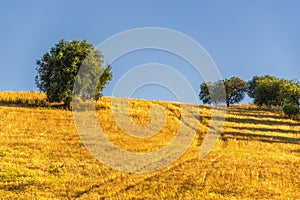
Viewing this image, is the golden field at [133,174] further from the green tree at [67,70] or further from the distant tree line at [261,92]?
the distant tree line at [261,92]

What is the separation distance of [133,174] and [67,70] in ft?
100

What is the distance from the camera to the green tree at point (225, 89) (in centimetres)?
11000

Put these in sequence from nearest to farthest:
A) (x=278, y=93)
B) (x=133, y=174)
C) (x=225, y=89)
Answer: (x=133, y=174), (x=278, y=93), (x=225, y=89)

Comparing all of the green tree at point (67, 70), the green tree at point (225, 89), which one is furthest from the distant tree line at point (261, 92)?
the green tree at point (67, 70)

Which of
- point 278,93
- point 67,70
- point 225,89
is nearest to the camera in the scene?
point 67,70

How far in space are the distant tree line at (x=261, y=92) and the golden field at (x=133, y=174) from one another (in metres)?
38.8

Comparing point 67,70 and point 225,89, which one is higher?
point 225,89

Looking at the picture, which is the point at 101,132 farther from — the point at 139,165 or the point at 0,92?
the point at 0,92

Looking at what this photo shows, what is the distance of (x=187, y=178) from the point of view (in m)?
26.3

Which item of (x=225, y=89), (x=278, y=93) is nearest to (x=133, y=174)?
(x=278, y=93)

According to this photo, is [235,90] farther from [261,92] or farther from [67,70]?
[67,70]

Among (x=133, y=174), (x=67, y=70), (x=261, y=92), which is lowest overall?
(x=133, y=174)

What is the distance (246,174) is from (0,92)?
2156 inches

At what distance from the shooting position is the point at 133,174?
90.1ft
